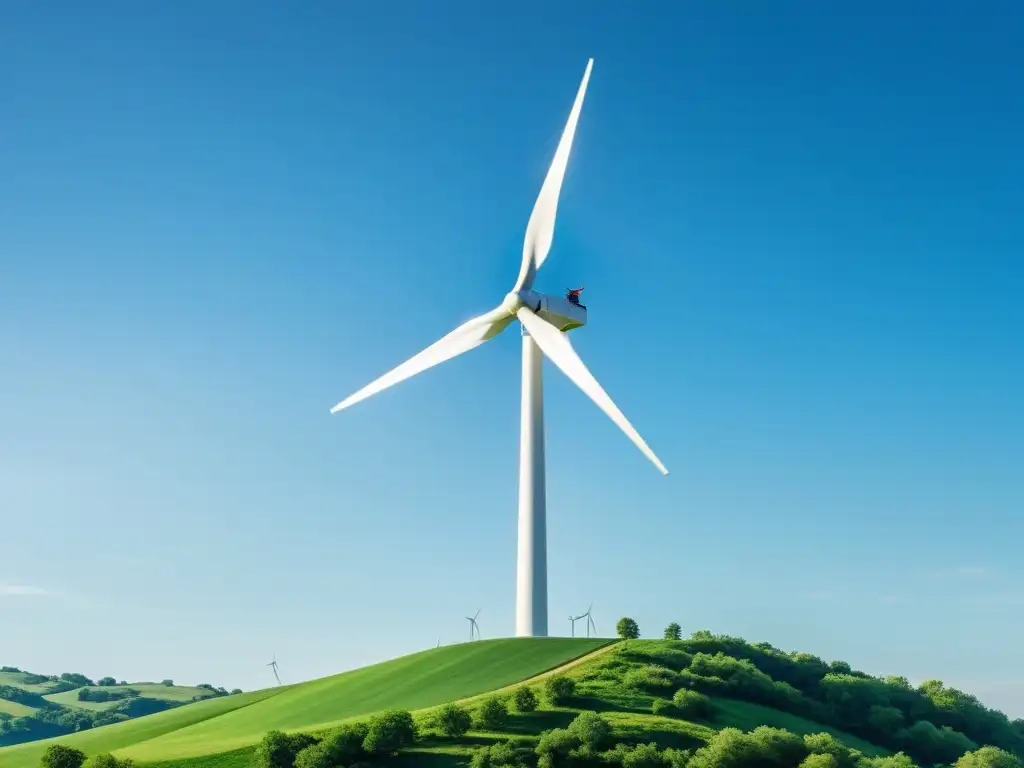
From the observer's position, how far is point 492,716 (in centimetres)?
7944

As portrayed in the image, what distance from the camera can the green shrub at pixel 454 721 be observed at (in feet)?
254

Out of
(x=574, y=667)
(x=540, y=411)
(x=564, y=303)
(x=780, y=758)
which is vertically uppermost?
(x=564, y=303)

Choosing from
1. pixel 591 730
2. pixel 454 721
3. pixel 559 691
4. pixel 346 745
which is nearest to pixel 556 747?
pixel 591 730

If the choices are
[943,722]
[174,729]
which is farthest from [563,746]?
[943,722]

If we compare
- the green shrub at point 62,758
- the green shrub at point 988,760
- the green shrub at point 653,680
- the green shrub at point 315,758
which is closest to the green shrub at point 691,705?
the green shrub at point 653,680

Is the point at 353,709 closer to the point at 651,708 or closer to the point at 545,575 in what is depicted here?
the point at 545,575

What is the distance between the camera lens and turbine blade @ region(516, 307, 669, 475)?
78688 mm

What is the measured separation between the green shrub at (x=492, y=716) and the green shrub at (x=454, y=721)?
117 cm

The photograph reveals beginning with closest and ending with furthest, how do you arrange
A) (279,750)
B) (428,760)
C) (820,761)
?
1. (428,760)
2. (279,750)
3. (820,761)

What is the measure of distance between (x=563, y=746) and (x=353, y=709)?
28.1 metres

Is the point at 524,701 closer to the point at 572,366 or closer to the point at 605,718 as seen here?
the point at 605,718

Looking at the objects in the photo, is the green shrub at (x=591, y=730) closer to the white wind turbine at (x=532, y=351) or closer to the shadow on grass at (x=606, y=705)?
the shadow on grass at (x=606, y=705)

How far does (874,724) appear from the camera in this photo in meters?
106

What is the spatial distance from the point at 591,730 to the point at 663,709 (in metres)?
13.8
